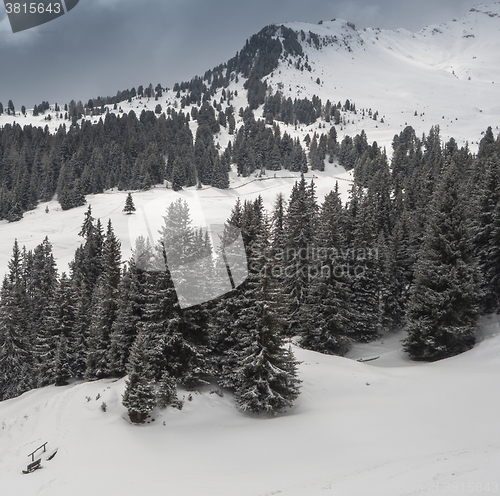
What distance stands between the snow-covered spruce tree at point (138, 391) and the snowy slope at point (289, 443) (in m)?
0.71

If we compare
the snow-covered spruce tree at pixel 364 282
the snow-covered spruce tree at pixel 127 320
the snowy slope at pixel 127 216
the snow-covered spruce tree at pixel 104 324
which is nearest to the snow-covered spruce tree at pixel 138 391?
the snow-covered spruce tree at pixel 127 320

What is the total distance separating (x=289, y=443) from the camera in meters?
13.2

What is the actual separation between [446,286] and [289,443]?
16538 millimetres

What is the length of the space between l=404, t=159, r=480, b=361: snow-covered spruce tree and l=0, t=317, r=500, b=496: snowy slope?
379 centimetres

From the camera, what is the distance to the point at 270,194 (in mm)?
99562

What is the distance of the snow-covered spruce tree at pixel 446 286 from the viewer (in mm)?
22641

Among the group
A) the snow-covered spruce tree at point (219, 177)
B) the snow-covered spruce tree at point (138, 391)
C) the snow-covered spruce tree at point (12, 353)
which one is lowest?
the snow-covered spruce tree at point (12, 353)

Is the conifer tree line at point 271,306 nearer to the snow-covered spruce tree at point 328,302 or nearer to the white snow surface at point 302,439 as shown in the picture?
the snow-covered spruce tree at point 328,302

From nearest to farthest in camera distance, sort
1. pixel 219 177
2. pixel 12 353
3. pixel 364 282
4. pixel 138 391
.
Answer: pixel 138 391 < pixel 364 282 < pixel 12 353 < pixel 219 177

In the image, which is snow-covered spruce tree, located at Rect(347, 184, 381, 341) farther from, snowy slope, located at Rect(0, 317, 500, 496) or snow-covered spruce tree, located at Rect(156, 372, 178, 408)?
snow-covered spruce tree, located at Rect(156, 372, 178, 408)

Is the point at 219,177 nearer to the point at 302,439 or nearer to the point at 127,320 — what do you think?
the point at 127,320

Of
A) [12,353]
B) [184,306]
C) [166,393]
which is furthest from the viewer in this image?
[12,353]

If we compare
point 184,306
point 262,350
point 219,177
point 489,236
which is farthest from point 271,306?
point 219,177

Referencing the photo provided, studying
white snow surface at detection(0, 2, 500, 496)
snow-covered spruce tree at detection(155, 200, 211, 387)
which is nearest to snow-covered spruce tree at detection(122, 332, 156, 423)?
white snow surface at detection(0, 2, 500, 496)
